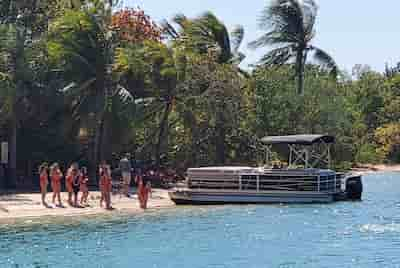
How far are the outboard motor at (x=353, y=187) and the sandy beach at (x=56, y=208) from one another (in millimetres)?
7951

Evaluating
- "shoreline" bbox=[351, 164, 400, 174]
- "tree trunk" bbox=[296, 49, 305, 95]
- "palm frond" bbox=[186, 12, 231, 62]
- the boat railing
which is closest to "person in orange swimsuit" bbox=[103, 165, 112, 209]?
the boat railing

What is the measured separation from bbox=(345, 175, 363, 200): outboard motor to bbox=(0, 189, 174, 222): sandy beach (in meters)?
7.95

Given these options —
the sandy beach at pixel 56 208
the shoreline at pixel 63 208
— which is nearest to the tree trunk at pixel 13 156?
the shoreline at pixel 63 208

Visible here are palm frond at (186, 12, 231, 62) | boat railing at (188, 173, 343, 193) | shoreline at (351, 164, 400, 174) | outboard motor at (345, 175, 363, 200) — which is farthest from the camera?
shoreline at (351, 164, 400, 174)

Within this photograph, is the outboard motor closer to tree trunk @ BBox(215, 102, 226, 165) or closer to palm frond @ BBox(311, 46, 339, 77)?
tree trunk @ BBox(215, 102, 226, 165)

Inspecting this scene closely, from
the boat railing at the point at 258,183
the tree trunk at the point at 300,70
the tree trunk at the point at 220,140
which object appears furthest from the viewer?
the tree trunk at the point at 300,70

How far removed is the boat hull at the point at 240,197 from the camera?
39531 millimetres

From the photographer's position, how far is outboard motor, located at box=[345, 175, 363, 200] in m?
42.1

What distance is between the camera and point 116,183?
45125mm

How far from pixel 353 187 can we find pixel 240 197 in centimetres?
555

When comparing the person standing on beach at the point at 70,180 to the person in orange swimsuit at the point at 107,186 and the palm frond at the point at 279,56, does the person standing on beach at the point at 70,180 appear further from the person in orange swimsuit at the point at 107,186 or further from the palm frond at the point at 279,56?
the palm frond at the point at 279,56

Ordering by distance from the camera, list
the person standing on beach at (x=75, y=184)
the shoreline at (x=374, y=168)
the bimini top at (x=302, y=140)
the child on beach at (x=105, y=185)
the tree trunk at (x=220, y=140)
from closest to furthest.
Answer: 1. the child on beach at (x=105, y=185)
2. the person standing on beach at (x=75, y=184)
3. the bimini top at (x=302, y=140)
4. the tree trunk at (x=220, y=140)
5. the shoreline at (x=374, y=168)

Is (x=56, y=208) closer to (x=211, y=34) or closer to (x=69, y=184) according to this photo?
(x=69, y=184)

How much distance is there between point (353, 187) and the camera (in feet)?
138
